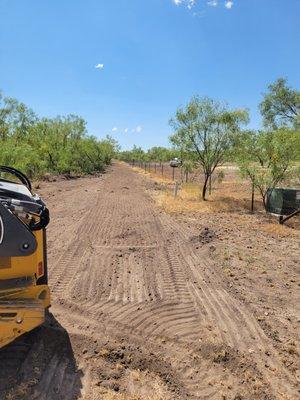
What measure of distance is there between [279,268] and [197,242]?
9.04 ft

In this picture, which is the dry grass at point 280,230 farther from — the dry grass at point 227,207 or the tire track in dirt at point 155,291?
the tire track in dirt at point 155,291

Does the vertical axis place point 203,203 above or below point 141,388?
above

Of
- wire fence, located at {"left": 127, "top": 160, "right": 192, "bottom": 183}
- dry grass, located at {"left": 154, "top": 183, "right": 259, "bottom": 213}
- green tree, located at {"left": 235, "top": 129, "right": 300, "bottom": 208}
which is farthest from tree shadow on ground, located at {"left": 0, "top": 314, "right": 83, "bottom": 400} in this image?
wire fence, located at {"left": 127, "top": 160, "right": 192, "bottom": 183}

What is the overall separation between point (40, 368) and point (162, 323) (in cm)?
204

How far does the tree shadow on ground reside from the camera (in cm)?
413

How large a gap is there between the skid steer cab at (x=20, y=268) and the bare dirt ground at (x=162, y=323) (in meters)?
0.68

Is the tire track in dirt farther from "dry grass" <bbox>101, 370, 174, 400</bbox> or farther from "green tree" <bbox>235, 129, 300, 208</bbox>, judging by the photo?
"green tree" <bbox>235, 129, 300, 208</bbox>

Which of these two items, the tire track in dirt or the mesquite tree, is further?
the mesquite tree

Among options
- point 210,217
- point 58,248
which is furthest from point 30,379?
point 210,217

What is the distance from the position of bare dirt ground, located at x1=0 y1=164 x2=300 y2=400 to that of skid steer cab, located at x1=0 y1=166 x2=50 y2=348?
2.22 ft

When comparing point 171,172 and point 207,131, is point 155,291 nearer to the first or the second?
point 207,131

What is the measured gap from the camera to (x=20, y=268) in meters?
4.27

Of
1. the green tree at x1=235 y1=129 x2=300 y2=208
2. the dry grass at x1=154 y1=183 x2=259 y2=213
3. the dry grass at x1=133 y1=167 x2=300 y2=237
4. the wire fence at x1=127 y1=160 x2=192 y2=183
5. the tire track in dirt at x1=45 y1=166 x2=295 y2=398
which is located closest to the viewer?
the tire track in dirt at x1=45 y1=166 x2=295 y2=398

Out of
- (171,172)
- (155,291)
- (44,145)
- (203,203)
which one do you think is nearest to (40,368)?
(155,291)
